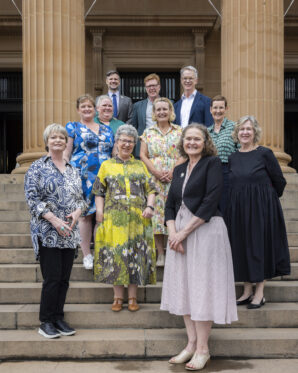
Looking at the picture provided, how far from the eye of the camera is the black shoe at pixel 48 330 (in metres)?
4.55

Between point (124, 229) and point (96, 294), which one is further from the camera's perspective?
point (96, 294)

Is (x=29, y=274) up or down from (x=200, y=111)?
down

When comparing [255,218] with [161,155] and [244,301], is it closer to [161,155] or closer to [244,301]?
[244,301]

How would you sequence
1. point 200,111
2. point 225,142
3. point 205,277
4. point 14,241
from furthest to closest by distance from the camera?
point 200,111 → point 14,241 → point 225,142 → point 205,277

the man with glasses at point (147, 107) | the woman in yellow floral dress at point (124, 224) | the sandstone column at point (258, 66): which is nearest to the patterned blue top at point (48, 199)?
the woman in yellow floral dress at point (124, 224)

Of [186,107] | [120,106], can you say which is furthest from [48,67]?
[186,107]

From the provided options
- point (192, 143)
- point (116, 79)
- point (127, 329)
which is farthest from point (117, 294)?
point (116, 79)

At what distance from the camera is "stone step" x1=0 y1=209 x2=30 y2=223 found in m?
7.18

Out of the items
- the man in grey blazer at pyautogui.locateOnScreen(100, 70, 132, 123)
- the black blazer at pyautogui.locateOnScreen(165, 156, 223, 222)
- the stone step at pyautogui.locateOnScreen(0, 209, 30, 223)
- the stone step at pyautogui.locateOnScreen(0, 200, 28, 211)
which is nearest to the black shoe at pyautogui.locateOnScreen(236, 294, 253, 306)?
the black blazer at pyautogui.locateOnScreen(165, 156, 223, 222)

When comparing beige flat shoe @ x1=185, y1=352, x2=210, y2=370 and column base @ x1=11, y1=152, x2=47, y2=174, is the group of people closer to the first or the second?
beige flat shoe @ x1=185, y1=352, x2=210, y2=370

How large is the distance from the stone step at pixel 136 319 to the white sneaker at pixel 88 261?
68 centimetres

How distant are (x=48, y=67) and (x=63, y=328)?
234 inches

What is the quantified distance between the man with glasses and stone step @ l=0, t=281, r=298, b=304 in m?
2.25

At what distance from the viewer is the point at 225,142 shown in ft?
18.1
